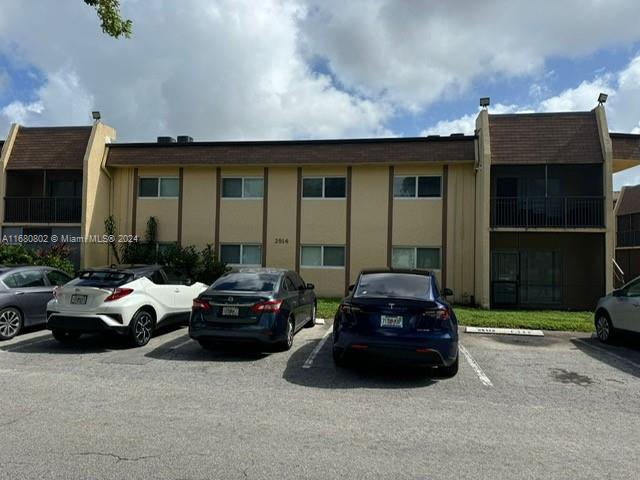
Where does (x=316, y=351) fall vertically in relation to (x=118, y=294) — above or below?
below

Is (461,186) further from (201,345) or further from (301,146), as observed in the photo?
(201,345)

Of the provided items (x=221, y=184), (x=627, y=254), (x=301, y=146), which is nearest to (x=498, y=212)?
(x=301, y=146)

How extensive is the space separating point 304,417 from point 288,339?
132 inches

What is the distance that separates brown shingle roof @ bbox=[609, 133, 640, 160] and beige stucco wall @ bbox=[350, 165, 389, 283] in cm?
781

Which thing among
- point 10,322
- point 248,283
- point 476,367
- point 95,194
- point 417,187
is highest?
point 417,187

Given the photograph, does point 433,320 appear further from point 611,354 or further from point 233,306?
point 611,354

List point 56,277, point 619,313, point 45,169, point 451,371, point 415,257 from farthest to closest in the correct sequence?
point 45,169, point 415,257, point 56,277, point 619,313, point 451,371

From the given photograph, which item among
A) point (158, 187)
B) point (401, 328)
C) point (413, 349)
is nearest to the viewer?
point (413, 349)

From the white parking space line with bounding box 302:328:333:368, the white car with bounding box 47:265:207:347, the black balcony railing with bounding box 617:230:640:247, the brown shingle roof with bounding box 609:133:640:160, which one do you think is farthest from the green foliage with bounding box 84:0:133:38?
the black balcony railing with bounding box 617:230:640:247

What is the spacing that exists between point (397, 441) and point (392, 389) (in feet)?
6.02

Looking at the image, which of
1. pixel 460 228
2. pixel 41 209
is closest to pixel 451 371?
pixel 460 228

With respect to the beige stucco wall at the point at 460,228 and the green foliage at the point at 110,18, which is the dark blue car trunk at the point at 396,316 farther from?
the beige stucco wall at the point at 460,228

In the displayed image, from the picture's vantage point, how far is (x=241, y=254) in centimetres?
1888

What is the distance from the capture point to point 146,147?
1888 centimetres
